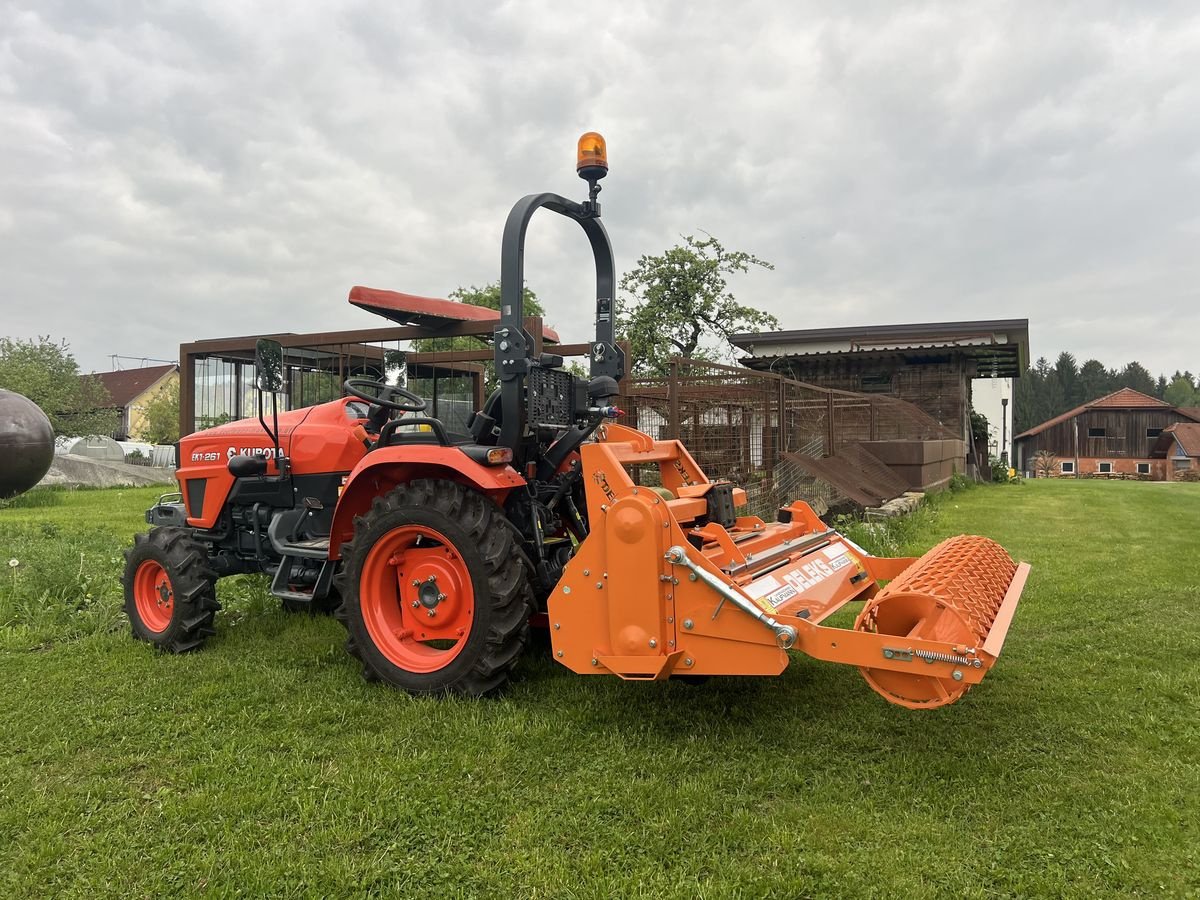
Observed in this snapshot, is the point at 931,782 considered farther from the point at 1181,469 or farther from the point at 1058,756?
the point at 1181,469

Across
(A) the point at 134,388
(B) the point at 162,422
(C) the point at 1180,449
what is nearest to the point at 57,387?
(B) the point at 162,422

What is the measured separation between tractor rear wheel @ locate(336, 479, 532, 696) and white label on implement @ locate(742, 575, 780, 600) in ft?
3.16

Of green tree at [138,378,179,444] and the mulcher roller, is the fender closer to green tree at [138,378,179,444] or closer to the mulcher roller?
the mulcher roller

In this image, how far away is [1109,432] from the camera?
45.6m

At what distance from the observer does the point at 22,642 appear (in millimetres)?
4570

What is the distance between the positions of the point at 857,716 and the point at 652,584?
3.67 ft

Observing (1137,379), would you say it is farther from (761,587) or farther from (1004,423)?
(761,587)

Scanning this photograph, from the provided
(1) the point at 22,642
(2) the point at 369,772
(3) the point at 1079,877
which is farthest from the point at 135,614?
(3) the point at 1079,877

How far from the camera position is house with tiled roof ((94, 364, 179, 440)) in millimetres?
42656

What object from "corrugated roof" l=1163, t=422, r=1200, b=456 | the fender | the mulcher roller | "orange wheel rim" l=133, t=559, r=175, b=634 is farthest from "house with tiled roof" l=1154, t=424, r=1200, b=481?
"orange wheel rim" l=133, t=559, r=175, b=634

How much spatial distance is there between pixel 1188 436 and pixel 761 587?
4418 cm

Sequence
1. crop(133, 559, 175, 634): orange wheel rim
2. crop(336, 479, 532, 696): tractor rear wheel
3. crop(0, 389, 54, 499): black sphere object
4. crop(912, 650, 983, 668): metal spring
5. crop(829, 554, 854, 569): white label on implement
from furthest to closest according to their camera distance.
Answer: crop(0, 389, 54, 499): black sphere object
crop(133, 559, 175, 634): orange wheel rim
crop(829, 554, 854, 569): white label on implement
crop(336, 479, 532, 696): tractor rear wheel
crop(912, 650, 983, 668): metal spring

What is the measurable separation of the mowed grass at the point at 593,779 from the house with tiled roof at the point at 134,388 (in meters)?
43.0

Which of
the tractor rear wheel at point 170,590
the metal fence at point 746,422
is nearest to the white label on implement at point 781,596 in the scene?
the tractor rear wheel at point 170,590
